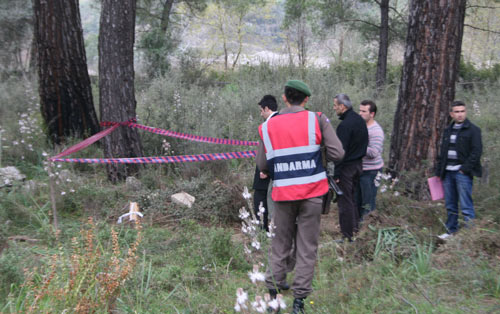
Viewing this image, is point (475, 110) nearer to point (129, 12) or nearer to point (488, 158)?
point (488, 158)

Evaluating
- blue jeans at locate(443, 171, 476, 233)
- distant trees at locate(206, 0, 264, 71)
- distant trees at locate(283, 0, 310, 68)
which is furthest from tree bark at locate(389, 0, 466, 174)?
distant trees at locate(206, 0, 264, 71)

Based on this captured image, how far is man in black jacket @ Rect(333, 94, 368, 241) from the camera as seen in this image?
534cm

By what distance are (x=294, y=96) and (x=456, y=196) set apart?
2.74 metres

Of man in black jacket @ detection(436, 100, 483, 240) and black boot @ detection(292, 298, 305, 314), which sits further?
man in black jacket @ detection(436, 100, 483, 240)

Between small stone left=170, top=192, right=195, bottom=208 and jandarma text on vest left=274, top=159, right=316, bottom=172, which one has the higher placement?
jandarma text on vest left=274, top=159, right=316, bottom=172

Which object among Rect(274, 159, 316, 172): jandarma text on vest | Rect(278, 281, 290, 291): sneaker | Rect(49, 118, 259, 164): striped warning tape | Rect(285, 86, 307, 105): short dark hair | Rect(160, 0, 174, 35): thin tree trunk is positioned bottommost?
Rect(278, 281, 290, 291): sneaker

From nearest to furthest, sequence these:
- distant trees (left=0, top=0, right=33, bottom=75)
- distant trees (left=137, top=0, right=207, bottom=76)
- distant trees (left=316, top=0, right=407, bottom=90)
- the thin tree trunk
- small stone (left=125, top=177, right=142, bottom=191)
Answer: small stone (left=125, top=177, right=142, bottom=191), distant trees (left=316, top=0, right=407, bottom=90), distant trees (left=137, top=0, right=207, bottom=76), distant trees (left=0, top=0, right=33, bottom=75), the thin tree trunk

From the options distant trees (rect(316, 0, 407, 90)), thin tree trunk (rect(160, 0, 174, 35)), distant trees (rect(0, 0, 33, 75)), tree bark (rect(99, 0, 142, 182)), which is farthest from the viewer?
thin tree trunk (rect(160, 0, 174, 35))

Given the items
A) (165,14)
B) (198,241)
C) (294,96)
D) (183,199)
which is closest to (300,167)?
(294,96)

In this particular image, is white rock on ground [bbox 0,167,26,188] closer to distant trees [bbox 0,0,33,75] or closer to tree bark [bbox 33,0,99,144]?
tree bark [bbox 33,0,99,144]

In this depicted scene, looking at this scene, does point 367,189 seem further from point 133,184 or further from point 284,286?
point 133,184

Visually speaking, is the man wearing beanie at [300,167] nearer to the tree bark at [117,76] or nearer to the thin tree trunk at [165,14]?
the tree bark at [117,76]

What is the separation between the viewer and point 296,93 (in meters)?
3.88

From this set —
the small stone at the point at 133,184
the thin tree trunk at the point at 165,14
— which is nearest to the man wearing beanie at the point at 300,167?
the small stone at the point at 133,184
